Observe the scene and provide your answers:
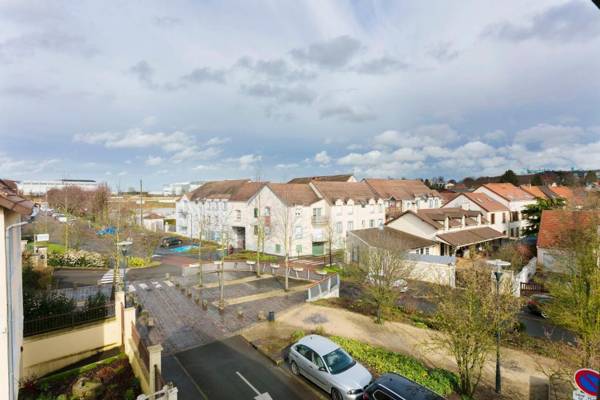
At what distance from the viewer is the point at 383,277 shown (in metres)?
18.8

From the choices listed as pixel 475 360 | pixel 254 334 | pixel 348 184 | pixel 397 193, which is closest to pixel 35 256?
pixel 254 334

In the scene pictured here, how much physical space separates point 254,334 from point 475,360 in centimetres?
1040

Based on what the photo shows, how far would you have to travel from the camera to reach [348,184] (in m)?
49.3

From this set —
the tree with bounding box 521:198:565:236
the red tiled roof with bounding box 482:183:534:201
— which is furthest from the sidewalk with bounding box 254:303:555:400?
the red tiled roof with bounding box 482:183:534:201

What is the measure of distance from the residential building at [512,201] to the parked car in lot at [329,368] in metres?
50.7

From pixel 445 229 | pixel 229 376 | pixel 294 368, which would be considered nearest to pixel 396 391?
pixel 294 368

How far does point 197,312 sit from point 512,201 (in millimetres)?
54409

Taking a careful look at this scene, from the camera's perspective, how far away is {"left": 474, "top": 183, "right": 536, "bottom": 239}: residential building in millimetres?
52531

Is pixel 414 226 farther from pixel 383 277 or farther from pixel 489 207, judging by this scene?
pixel 489 207

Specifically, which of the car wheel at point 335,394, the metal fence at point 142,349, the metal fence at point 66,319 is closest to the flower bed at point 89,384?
the metal fence at point 142,349

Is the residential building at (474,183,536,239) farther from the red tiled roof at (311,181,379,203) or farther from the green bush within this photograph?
the green bush

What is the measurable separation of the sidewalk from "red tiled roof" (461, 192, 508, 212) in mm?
37244

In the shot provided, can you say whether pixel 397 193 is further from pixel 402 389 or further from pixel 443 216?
pixel 402 389

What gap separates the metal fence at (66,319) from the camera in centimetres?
1276
